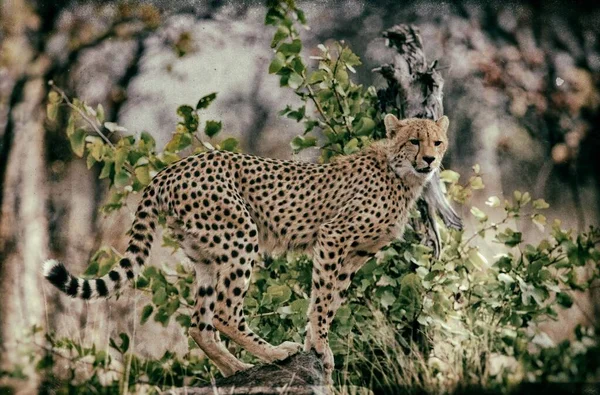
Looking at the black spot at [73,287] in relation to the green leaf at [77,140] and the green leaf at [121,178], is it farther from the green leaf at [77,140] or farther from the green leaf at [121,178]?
the green leaf at [77,140]

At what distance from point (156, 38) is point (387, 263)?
2529mm

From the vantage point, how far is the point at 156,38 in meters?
6.25

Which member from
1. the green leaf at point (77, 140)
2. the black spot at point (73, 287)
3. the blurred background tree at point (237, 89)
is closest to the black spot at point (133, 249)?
the black spot at point (73, 287)

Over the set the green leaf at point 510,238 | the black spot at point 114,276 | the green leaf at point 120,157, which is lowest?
the black spot at point 114,276

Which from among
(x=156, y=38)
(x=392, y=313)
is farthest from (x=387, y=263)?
(x=156, y=38)

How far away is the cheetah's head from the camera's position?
4.60m

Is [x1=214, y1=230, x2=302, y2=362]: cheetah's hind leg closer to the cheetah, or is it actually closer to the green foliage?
the cheetah

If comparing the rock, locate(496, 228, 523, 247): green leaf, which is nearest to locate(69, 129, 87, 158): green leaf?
the rock

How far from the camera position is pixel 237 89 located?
5852 millimetres

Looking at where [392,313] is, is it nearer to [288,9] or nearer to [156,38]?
[288,9]

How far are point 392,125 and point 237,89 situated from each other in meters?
1.49

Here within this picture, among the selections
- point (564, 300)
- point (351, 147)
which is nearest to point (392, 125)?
point (351, 147)

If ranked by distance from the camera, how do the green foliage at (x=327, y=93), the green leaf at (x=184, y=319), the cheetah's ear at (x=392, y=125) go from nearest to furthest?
the cheetah's ear at (x=392, y=125), the green foliage at (x=327, y=93), the green leaf at (x=184, y=319)

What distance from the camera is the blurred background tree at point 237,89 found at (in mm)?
5707
